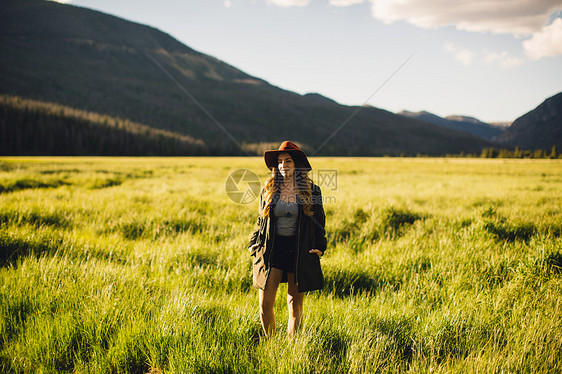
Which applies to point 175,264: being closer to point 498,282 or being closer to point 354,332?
A: point 354,332

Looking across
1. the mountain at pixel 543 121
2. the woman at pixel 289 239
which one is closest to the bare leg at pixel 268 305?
the woman at pixel 289 239

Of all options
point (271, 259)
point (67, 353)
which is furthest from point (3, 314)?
point (271, 259)

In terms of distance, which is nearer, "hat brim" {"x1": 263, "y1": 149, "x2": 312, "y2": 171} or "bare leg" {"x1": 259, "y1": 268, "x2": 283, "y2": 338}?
"bare leg" {"x1": 259, "y1": 268, "x2": 283, "y2": 338}

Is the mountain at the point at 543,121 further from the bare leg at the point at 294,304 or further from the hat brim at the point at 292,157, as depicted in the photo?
the bare leg at the point at 294,304

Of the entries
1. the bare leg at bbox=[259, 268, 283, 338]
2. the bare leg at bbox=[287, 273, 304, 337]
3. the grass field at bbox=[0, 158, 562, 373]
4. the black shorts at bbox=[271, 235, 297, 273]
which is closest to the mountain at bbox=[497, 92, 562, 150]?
the grass field at bbox=[0, 158, 562, 373]

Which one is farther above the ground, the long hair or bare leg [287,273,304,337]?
the long hair

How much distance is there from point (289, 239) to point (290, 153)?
0.92 metres

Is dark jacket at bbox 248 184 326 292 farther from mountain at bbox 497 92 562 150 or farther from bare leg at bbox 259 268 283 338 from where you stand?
mountain at bbox 497 92 562 150

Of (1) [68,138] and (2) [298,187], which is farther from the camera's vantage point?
(1) [68,138]

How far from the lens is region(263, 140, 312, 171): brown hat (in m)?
2.99

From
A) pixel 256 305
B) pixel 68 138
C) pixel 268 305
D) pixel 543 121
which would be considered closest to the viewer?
pixel 268 305

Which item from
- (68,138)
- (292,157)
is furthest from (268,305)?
(68,138)

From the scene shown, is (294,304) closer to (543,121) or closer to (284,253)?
(284,253)

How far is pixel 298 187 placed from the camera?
9.85ft
